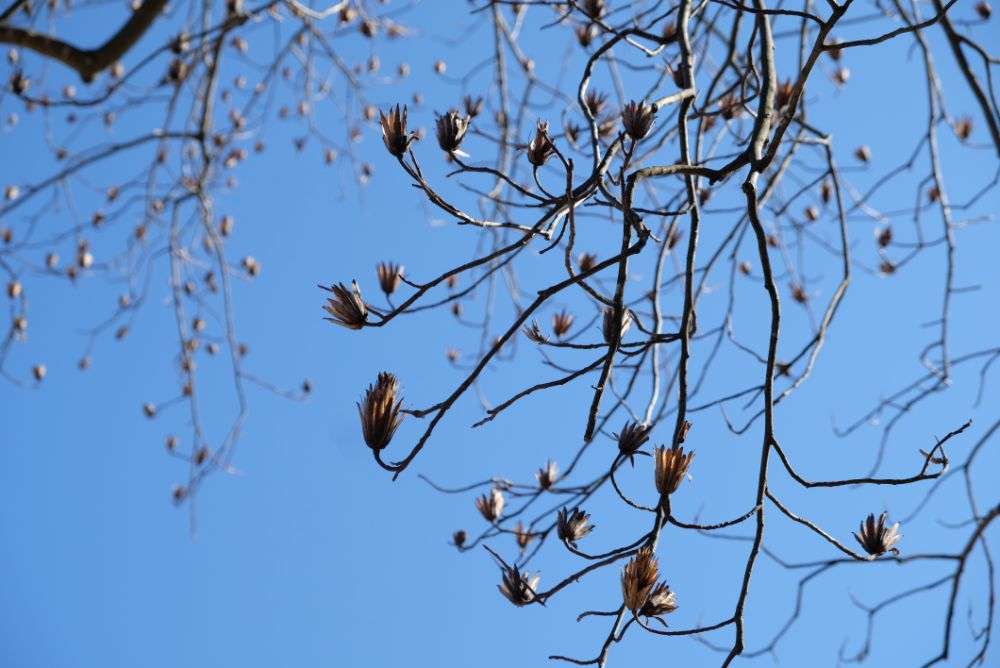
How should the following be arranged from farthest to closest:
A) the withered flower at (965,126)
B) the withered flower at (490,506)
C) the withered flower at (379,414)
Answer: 1. the withered flower at (965,126)
2. the withered flower at (490,506)
3. the withered flower at (379,414)

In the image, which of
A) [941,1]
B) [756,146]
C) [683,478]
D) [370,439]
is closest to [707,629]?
[683,478]

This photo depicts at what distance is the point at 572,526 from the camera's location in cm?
131

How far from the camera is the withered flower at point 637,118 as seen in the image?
1237mm

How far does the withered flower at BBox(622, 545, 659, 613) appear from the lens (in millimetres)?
1102

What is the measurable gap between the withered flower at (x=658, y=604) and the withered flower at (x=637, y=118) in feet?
1.78

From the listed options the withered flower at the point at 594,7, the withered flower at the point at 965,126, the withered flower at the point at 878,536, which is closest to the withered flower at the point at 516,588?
the withered flower at the point at 878,536

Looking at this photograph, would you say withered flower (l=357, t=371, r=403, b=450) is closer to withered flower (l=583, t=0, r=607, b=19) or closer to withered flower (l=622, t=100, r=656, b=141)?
withered flower (l=622, t=100, r=656, b=141)

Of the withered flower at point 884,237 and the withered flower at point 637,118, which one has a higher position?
the withered flower at point 884,237

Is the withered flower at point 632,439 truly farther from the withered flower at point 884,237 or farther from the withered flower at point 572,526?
the withered flower at point 884,237

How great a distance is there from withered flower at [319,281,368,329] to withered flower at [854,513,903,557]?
651 mm

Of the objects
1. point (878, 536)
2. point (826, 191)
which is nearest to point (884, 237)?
point (826, 191)

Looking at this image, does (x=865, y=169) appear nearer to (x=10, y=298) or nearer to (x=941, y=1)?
(x=941, y=1)

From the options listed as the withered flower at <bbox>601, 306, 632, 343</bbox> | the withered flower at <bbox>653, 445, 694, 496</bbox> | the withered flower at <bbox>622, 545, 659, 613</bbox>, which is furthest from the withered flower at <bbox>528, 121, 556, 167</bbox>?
the withered flower at <bbox>622, 545, 659, 613</bbox>

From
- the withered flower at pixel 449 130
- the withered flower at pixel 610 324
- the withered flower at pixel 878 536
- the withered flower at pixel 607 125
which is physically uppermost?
the withered flower at pixel 607 125
